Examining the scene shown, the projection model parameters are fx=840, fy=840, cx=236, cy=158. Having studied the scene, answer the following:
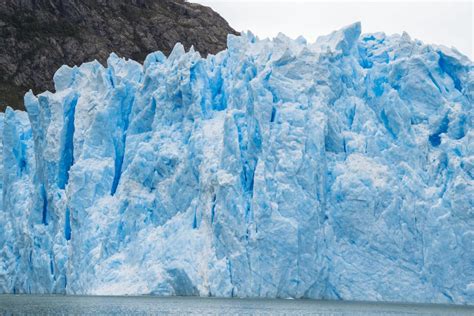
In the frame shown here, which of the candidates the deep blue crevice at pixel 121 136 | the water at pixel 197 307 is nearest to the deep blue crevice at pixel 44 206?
the deep blue crevice at pixel 121 136

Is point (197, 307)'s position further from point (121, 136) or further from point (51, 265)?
point (121, 136)

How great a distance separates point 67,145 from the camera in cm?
3419

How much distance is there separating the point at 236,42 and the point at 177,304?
11.4 meters

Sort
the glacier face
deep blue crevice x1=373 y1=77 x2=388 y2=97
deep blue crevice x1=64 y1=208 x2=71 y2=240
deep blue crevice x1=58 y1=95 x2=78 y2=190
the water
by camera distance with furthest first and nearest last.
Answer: deep blue crevice x1=58 y1=95 x2=78 y2=190 → deep blue crevice x1=64 y1=208 x2=71 y2=240 → deep blue crevice x1=373 y1=77 x2=388 y2=97 → the glacier face → the water

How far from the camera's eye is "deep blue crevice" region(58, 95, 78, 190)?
1320 inches

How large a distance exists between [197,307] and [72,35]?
43.3m

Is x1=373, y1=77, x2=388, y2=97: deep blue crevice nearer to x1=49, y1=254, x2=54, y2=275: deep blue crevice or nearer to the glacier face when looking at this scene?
the glacier face

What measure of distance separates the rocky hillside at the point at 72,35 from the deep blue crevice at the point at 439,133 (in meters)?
36.6

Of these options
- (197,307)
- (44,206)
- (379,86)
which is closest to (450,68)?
(379,86)

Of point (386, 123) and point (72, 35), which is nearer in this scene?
point (386, 123)

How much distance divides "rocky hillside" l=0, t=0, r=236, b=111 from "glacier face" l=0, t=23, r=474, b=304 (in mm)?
28270

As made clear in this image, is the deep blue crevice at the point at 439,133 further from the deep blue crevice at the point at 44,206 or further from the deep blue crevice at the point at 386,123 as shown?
the deep blue crevice at the point at 44,206

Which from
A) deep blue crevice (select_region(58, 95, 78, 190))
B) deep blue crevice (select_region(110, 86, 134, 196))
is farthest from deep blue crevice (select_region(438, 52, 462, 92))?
deep blue crevice (select_region(58, 95, 78, 190))

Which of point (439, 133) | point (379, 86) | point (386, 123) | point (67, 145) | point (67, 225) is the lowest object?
point (67, 225)
